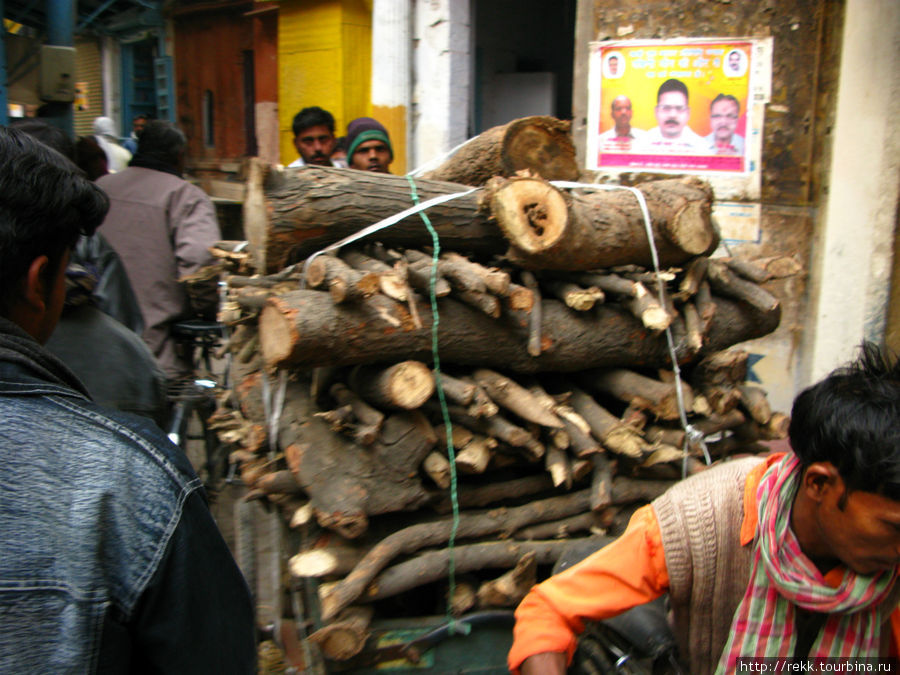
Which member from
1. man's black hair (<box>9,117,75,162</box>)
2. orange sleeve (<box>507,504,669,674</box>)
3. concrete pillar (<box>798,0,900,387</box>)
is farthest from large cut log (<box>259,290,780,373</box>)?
man's black hair (<box>9,117,75,162</box>)

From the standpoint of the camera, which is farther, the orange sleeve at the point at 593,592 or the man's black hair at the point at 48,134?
the man's black hair at the point at 48,134

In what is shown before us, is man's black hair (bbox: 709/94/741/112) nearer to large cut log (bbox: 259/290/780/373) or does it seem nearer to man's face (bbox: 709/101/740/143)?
man's face (bbox: 709/101/740/143)

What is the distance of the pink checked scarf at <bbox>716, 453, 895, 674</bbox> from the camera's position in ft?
5.27

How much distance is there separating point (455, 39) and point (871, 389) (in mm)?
5927

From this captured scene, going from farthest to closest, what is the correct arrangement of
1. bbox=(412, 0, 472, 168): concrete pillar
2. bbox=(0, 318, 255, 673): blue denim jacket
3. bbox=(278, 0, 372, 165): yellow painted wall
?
bbox=(278, 0, 372, 165): yellow painted wall, bbox=(412, 0, 472, 168): concrete pillar, bbox=(0, 318, 255, 673): blue denim jacket

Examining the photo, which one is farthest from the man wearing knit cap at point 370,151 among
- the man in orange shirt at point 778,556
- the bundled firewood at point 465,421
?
the man in orange shirt at point 778,556

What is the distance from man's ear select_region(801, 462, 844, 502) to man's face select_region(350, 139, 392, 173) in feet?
12.5

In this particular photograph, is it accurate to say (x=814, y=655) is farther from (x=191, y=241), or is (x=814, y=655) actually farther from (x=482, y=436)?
(x=191, y=241)

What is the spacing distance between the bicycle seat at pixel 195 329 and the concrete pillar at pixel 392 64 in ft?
10.3

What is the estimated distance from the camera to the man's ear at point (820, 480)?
1573 millimetres

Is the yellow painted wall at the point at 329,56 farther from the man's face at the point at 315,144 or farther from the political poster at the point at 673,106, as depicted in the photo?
the political poster at the point at 673,106

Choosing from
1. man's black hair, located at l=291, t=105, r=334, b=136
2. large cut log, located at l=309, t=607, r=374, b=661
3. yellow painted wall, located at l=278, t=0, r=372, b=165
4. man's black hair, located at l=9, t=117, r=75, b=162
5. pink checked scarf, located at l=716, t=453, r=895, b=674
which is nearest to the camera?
pink checked scarf, located at l=716, t=453, r=895, b=674

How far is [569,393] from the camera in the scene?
8.73 ft

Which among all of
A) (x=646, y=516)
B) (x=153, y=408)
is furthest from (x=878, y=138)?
(x=153, y=408)
